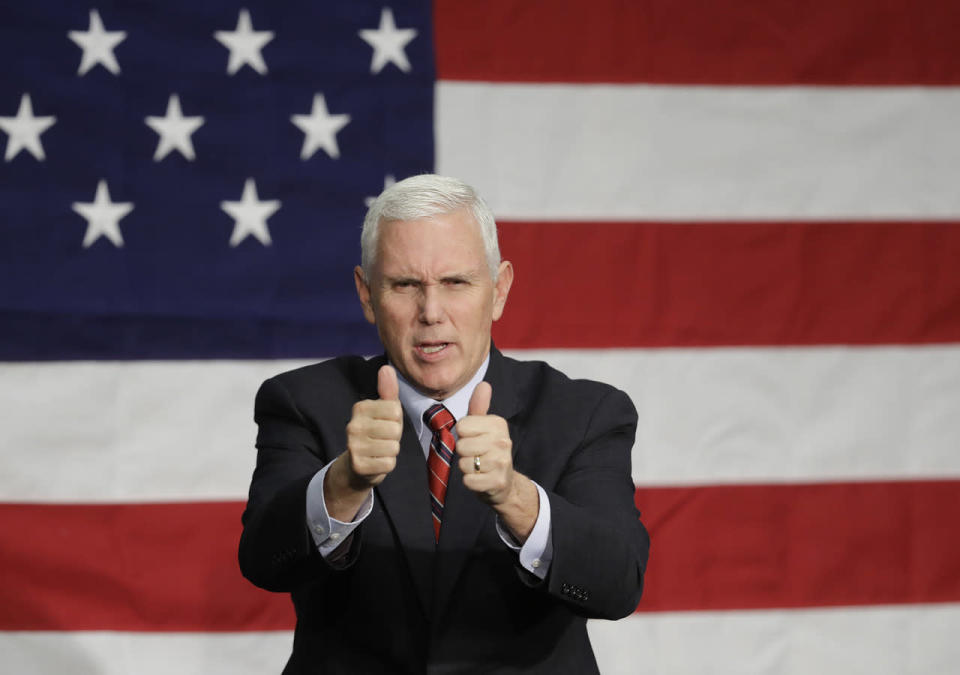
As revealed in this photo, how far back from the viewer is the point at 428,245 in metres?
1.43

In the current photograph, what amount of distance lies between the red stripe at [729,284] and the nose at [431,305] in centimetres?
115

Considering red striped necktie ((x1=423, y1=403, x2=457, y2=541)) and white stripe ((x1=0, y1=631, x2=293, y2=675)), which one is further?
white stripe ((x1=0, y1=631, x2=293, y2=675))

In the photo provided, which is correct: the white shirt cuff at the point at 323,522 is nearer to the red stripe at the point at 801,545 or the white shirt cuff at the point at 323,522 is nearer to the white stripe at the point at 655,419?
the white stripe at the point at 655,419

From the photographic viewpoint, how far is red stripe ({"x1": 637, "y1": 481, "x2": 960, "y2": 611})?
2.60 metres

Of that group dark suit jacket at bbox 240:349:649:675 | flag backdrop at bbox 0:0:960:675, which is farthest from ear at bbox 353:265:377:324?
flag backdrop at bbox 0:0:960:675

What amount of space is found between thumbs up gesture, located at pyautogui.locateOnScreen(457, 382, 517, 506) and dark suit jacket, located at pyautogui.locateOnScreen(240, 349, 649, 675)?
114 millimetres

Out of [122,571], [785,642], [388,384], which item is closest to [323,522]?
[388,384]

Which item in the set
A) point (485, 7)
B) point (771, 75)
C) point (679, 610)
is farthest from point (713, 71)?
point (679, 610)

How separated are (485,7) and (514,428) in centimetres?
148

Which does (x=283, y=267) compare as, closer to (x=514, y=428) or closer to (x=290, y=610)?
(x=290, y=610)

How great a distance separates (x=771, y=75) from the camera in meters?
2.71

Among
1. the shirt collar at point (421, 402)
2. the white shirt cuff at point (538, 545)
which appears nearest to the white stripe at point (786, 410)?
the shirt collar at point (421, 402)

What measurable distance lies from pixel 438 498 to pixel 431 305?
26 centimetres

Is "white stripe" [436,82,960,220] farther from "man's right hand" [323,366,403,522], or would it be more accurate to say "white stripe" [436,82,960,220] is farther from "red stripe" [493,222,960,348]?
"man's right hand" [323,366,403,522]
